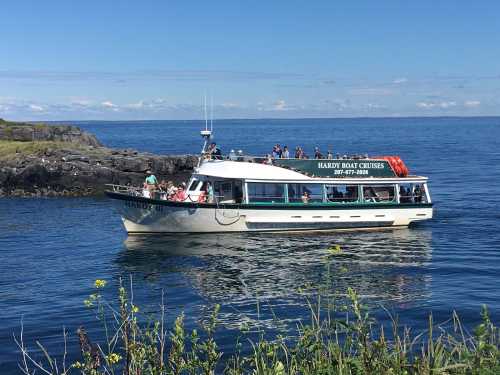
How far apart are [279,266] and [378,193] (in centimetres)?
1045

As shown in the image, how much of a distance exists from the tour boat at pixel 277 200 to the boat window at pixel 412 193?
33 centimetres

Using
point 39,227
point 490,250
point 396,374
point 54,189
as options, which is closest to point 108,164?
point 54,189

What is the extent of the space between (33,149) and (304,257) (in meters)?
33.4

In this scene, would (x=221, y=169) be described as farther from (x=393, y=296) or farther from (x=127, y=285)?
(x=393, y=296)

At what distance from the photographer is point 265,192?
31969mm

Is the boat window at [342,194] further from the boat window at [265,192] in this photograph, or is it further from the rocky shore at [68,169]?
the rocky shore at [68,169]

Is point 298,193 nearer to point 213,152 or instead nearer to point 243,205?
point 243,205

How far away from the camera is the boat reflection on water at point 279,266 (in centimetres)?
2067

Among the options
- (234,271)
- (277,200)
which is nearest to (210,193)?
(277,200)

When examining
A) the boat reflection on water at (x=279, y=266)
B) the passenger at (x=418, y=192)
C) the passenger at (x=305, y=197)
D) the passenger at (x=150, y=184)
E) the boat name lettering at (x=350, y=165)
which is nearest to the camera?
the boat reflection on water at (x=279, y=266)

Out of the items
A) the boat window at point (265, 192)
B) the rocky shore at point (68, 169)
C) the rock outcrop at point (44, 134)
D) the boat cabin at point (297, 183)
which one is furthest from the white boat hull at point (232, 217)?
the rock outcrop at point (44, 134)

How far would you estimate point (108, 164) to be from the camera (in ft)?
167

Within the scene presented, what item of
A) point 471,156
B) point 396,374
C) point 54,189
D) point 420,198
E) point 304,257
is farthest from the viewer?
point 471,156

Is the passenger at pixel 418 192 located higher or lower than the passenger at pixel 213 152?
lower
